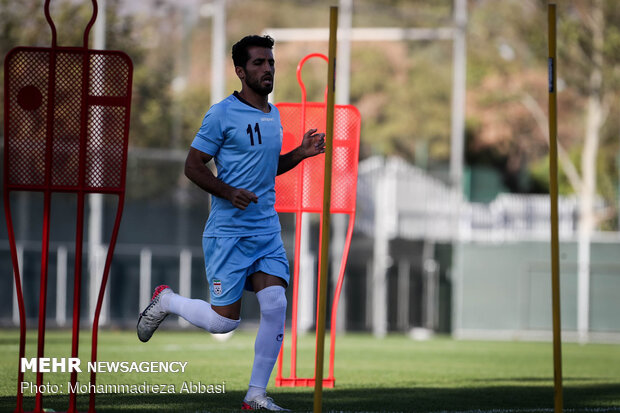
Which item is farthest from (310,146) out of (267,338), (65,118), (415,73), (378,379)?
(415,73)

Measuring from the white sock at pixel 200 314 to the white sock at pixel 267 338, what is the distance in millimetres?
195

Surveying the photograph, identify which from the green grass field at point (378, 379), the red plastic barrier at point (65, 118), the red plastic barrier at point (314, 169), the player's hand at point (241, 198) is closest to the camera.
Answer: the red plastic barrier at point (65, 118)

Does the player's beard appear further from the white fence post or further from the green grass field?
the white fence post

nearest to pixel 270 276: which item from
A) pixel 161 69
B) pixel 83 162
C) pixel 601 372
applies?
pixel 83 162

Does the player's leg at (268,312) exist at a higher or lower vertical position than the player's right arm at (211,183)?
lower

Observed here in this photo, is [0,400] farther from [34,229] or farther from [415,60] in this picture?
[415,60]

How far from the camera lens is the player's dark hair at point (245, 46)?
7.75 metres

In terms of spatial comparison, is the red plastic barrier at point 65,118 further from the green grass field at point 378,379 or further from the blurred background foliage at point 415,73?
the blurred background foliage at point 415,73

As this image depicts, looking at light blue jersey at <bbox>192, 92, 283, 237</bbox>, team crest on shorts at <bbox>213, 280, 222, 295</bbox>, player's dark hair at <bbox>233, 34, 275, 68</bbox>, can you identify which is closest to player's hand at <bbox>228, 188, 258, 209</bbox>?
light blue jersey at <bbox>192, 92, 283, 237</bbox>

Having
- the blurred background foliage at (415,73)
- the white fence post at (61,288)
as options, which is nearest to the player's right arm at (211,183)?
the white fence post at (61,288)

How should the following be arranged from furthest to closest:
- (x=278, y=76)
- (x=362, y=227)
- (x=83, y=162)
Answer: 1. (x=278, y=76)
2. (x=362, y=227)
3. (x=83, y=162)

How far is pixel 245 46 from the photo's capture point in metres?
7.74

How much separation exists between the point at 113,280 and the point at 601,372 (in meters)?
15.7

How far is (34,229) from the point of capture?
28438 mm
